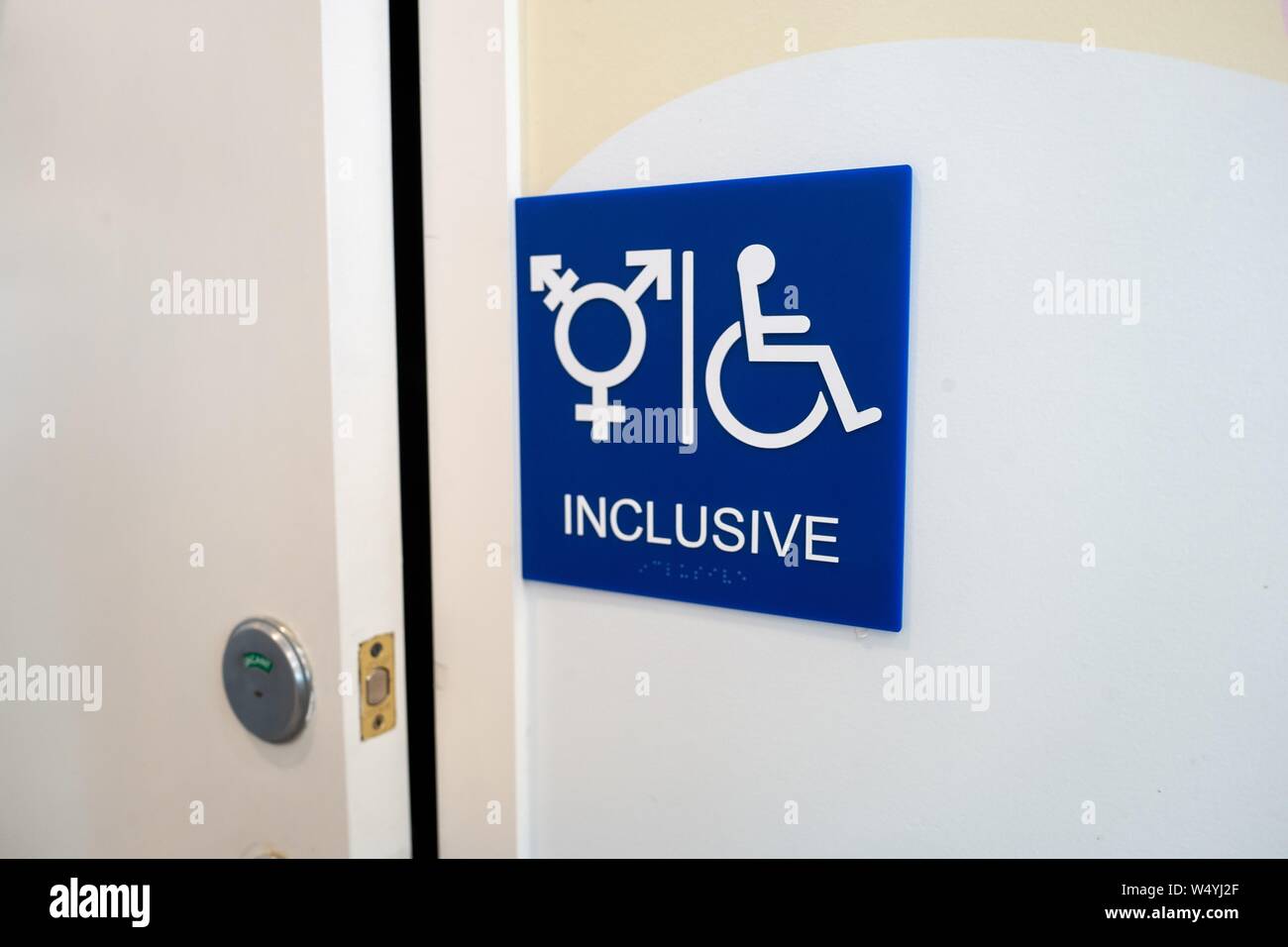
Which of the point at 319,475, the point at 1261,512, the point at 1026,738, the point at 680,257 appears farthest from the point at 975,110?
the point at 319,475

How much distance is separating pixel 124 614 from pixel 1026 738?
0.97 metres

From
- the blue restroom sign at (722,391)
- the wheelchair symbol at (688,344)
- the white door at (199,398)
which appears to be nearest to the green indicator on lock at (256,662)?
the white door at (199,398)

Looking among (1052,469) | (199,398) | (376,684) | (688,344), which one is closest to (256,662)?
(376,684)

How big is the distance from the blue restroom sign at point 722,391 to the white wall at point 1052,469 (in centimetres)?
3

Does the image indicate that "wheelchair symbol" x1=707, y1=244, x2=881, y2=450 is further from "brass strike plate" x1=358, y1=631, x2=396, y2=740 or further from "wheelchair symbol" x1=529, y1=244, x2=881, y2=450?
"brass strike plate" x1=358, y1=631, x2=396, y2=740

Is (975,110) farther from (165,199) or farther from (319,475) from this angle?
(165,199)

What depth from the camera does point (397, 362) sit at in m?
1.00

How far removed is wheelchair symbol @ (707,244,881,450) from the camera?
0.84 metres

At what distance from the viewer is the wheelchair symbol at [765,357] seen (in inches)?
33.1

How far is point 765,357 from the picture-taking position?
0.86m

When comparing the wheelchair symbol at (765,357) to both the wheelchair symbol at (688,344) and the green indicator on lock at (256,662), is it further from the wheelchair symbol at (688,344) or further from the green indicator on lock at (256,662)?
the green indicator on lock at (256,662)

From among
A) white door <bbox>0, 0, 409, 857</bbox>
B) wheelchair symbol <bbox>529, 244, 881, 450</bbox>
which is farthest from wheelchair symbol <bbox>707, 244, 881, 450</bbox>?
white door <bbox>0, 0, 409, 857</bbox>

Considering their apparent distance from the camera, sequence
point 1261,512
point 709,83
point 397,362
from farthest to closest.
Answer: point 397,362, point 709,83, point 1261,512

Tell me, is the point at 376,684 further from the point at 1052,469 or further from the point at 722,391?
the point at 1052,469
